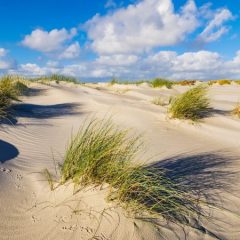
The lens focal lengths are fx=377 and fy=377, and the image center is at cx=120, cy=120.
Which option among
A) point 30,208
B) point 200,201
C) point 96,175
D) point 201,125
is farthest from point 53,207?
point 201,125

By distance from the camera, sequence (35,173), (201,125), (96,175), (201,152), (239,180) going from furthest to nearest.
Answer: (201,125)
(201,152)
(239,180)
(35,173)
(96,175)

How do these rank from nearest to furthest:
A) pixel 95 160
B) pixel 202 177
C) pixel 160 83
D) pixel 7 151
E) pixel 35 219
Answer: pixel 35 219
pixel 95 160
pixel 202 177
pixel 7 151
pixel 160 83

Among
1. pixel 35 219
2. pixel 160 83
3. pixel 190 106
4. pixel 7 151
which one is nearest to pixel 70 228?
pixel 35 219

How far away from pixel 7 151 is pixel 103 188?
2109 mm

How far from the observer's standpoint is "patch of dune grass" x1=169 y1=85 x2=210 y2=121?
840 cm

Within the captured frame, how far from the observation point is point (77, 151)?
12.6ft

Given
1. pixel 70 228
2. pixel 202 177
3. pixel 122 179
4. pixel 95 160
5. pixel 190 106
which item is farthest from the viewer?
pixel 190 106

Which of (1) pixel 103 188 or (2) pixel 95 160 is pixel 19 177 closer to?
(2) pixel 95 160

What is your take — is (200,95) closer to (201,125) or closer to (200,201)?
(201,125)

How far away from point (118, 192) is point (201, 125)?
17.1 ft

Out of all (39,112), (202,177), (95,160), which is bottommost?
(39,112)

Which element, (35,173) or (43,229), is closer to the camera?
(43,229)

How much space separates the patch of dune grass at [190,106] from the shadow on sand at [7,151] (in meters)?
4.21

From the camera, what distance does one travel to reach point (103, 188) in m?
3.50
